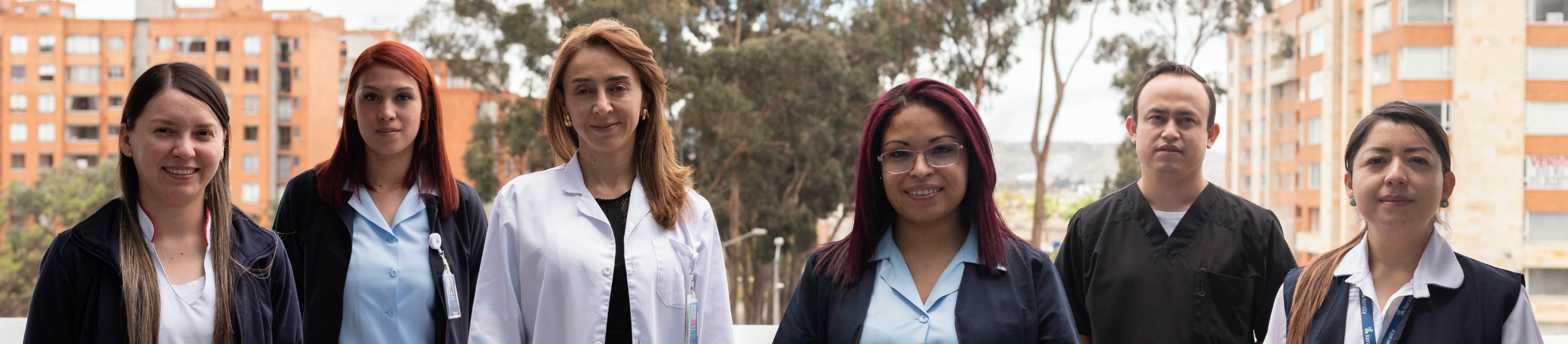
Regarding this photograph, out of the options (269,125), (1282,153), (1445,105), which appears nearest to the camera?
(1445,105)

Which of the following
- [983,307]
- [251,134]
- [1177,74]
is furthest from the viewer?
[251,134]

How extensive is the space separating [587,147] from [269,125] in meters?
41.9

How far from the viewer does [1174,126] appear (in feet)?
9.41

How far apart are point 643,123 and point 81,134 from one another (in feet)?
148

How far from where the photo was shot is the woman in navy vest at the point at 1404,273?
217 cm

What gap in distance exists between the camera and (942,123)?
6.55 ft

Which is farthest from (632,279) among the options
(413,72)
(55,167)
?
(55,167)

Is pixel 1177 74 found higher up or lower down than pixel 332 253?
higher up

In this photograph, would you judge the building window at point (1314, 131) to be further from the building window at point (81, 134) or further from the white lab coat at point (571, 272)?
the building window at point (81, 134)

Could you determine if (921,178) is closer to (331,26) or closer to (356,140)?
(356,140)

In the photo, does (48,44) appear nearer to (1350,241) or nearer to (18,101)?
(18,101)

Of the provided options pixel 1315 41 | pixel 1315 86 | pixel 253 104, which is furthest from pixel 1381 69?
pixel 253 104

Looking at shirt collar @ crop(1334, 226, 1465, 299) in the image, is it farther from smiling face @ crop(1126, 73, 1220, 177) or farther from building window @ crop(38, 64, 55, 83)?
building window @ crop(38, 64, 55, 83)

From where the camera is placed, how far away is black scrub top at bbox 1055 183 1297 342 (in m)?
2.80
